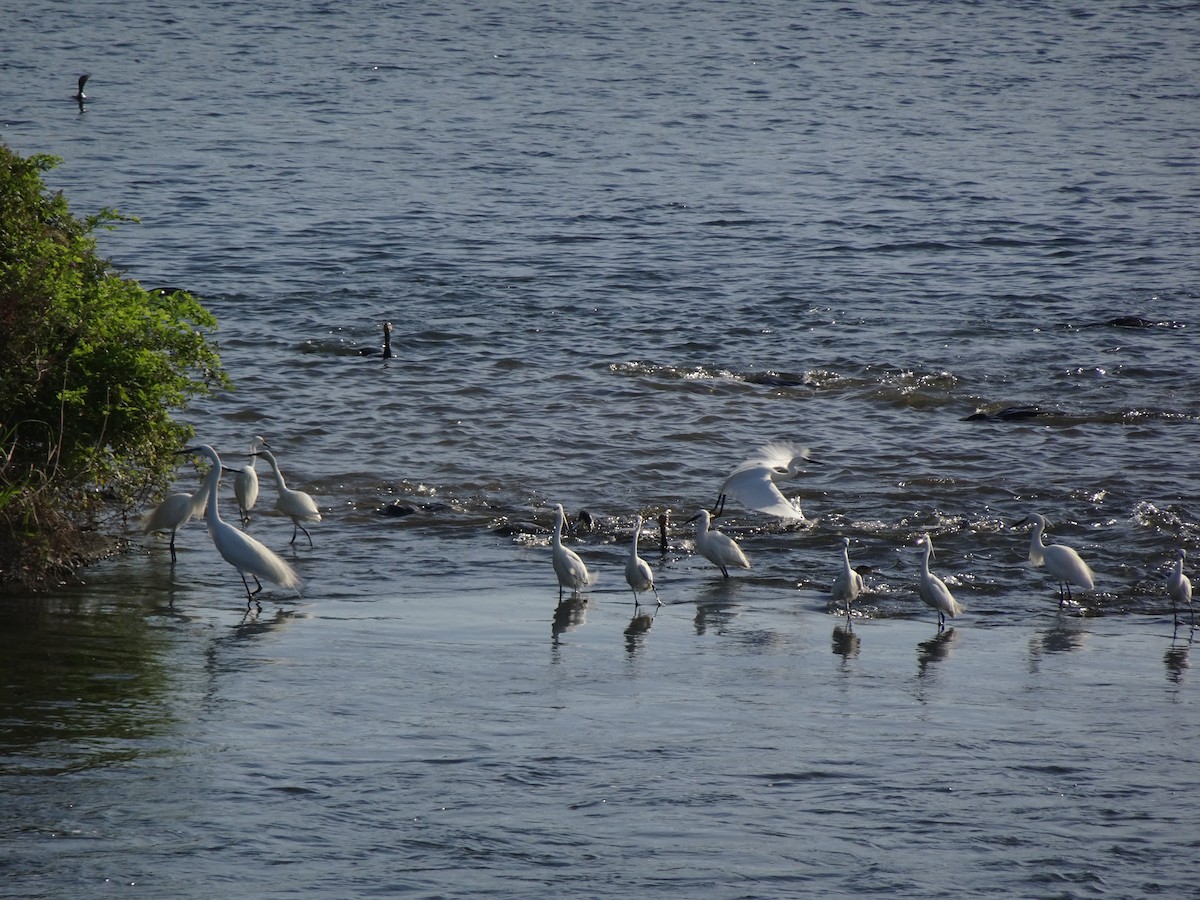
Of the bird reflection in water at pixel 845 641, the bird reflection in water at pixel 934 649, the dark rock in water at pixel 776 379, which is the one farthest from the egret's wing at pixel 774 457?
the dark rock in water at pixel 776 379

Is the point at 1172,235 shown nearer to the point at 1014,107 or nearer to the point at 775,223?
the point at 775,223

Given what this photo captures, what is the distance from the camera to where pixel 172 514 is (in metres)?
11.0

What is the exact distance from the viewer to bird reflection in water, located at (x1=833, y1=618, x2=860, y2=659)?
9.48 meters

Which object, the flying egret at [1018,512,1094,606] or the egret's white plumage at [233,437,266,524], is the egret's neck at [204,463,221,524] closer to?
the egret's white plumage at [233,437,266,524]

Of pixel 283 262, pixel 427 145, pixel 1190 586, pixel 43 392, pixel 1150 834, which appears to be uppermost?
pixel 427 145

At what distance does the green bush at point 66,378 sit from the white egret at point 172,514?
0.93 feet

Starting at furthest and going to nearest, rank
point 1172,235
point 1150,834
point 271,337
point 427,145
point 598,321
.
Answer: point 427,145
point 1172,235
point 598,321
point 271,337
point 1150,834

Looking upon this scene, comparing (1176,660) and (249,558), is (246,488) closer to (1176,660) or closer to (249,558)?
(249,558)

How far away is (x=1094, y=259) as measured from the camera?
24.7m

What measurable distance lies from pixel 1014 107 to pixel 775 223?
1400cm

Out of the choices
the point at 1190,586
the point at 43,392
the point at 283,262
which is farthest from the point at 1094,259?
the point at 43,392

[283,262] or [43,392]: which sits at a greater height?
[283,262]

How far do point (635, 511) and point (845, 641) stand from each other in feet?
12.2

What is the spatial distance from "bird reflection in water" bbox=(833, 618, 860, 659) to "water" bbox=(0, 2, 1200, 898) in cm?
6
